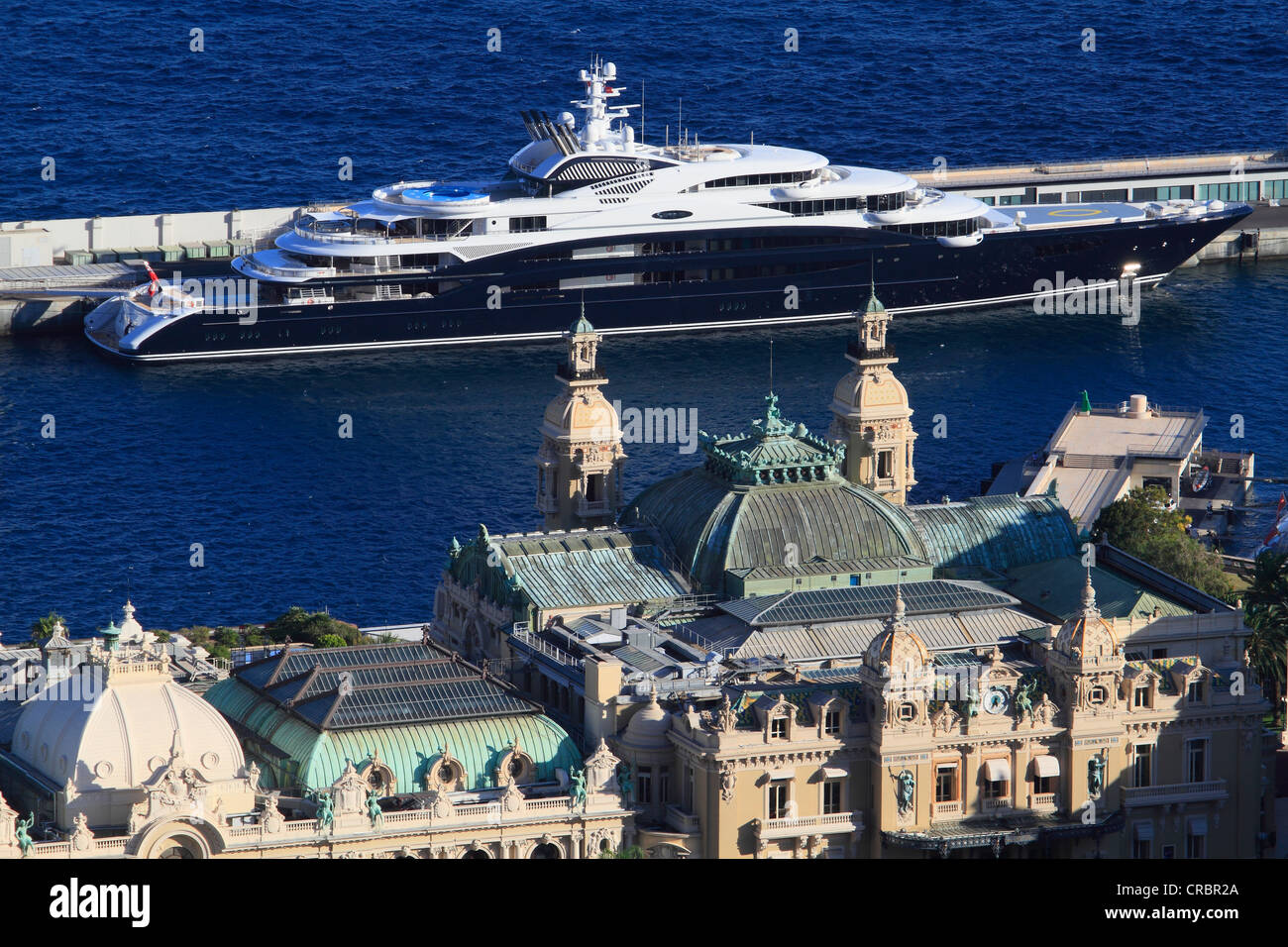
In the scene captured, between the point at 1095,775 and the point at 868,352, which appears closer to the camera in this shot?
the point at 1095,775

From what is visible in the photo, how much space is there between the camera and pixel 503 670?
14800cm

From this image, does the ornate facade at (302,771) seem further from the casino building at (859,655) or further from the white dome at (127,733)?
the casino building at (859,655)

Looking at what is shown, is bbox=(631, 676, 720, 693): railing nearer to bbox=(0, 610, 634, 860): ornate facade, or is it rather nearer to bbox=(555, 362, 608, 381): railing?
bbox=(0, 610, 634, 860): ornate facade

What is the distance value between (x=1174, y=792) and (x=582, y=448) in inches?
1524

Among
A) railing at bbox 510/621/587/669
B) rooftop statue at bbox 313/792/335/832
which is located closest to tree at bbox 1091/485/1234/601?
railing at bbox 510/621/587/669

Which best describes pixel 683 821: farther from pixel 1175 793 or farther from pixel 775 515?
pixel 775 515

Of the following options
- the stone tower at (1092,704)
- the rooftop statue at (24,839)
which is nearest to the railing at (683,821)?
the stone tower at (1092,704)

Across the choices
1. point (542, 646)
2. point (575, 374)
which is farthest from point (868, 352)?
point (542, 646)

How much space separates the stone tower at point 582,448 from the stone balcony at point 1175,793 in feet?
118

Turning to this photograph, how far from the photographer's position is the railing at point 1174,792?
138875 mm

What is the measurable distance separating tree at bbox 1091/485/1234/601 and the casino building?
12.2 meters

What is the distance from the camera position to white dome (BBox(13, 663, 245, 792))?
126500 millimetres

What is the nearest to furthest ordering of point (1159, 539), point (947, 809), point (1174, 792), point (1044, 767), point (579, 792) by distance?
point (579, 792) → point (947, 809) → point (1044, 767) → point (1174, 792) → point (1159, 539)

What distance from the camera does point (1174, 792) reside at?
458 feet
